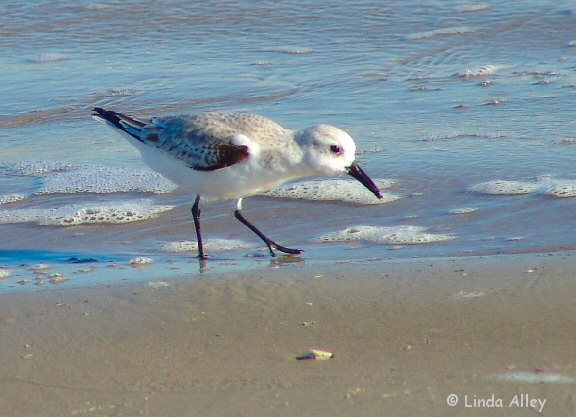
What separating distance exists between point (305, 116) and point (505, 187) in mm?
2977

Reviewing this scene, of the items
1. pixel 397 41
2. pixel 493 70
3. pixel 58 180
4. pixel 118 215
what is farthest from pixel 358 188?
pixel 397 41

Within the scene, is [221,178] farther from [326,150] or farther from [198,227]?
[326,150]

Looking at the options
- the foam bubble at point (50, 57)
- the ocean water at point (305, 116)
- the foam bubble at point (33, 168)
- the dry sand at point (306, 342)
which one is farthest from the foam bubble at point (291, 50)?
the dry sand at point (306, 342)

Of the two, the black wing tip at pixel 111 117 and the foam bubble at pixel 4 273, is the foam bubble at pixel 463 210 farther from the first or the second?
the foam bubble at pixel 4 273

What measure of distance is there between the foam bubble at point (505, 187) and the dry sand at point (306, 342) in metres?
1.54

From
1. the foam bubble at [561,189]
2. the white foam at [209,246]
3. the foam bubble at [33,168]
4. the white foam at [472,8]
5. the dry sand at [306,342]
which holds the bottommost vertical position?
the foam bubble at [33,168]

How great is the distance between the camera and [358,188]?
755 centimetres

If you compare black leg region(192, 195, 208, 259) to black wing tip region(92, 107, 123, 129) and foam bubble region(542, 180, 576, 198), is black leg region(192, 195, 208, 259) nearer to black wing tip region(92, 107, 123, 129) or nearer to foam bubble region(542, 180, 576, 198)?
black wing tip region(92, 107, 123, 129)

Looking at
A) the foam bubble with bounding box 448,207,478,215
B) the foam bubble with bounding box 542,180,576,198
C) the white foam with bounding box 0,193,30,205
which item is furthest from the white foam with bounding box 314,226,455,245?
the white foam with bounding box 0,193,30,205

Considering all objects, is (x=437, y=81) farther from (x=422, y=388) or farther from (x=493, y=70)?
(x=422, y=388)

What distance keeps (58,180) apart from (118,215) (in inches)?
43.0

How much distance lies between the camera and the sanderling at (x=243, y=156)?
6.33 metres

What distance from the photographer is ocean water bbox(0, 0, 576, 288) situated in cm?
663

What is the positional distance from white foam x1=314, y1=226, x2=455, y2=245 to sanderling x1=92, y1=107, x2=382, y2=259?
0.29 metres
